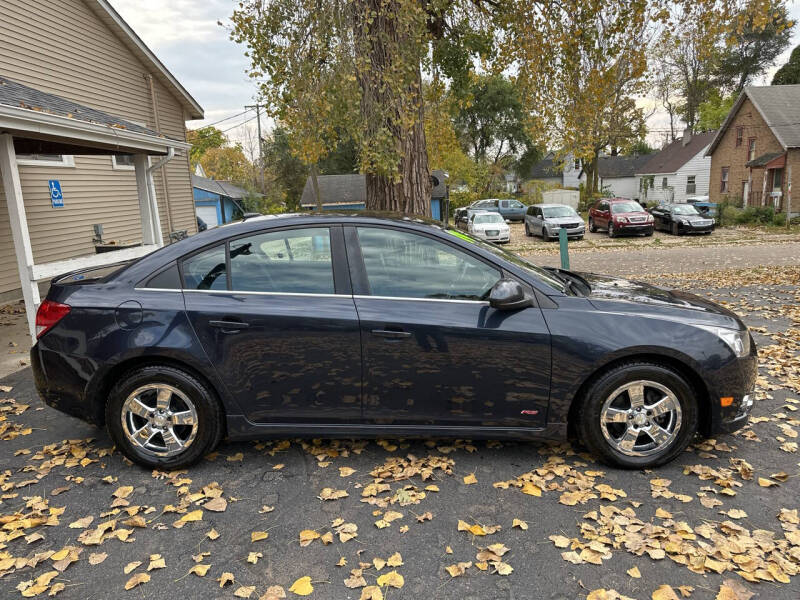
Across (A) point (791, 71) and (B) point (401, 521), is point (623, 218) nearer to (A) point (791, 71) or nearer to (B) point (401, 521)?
(B) point (401, 521)

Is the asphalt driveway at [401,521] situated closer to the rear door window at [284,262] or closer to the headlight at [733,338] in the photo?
the headlight at [733,338]

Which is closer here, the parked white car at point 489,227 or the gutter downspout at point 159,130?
the gutter downspout at point 159,130

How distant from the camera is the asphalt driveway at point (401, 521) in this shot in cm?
262

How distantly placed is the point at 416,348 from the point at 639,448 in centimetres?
155

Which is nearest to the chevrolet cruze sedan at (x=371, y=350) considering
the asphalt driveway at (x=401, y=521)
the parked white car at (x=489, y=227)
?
the asphalt driveway at (x=401, y=521)

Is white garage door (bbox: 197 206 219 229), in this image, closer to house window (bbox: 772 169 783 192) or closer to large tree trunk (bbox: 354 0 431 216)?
large tree trunk (bbox: 354 0 431 216)

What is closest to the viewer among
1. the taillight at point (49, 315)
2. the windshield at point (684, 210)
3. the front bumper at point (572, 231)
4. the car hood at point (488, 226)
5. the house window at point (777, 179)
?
the taillight at point (49, 315)

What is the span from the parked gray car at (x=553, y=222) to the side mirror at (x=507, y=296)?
21.4 metres

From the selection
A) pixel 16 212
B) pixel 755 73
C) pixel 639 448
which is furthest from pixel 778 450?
pixel 755 73

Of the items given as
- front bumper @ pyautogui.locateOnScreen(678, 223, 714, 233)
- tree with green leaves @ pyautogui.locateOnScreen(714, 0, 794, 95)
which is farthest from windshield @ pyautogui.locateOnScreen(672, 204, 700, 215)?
tree with green leaves @ pyautogui.locateOnScreen(714, 0, 794, 95)

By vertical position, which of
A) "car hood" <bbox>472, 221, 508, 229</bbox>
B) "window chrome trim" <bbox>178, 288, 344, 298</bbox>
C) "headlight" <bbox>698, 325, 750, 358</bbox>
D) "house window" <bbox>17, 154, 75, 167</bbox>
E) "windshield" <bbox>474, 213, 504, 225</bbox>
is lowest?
"car hood" <bbox>472, 221, 508, 229</bbox>

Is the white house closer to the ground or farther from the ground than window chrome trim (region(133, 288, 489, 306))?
farther from the ground

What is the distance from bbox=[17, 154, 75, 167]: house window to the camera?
404 inches

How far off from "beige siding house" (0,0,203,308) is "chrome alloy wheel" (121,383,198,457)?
506 centimetres
